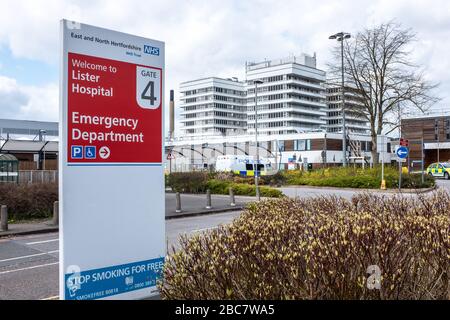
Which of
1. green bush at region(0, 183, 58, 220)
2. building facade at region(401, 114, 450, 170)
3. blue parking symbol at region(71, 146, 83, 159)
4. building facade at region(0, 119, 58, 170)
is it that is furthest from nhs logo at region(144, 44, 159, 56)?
building facade at region(401, 114, 450, 170)

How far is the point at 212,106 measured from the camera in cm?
14375

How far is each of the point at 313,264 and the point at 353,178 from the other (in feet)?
108

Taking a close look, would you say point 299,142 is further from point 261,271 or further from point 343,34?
point 261,271

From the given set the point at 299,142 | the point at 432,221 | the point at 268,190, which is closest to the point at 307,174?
the point at 268,190

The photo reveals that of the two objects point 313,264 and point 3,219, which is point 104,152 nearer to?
point 313,264

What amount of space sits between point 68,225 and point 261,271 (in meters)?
1.70

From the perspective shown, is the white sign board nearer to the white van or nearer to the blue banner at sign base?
the blue banner at sign base

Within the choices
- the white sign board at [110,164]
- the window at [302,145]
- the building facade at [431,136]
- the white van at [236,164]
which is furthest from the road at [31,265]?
the window at [302,145]

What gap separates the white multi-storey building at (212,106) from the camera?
144875 mm

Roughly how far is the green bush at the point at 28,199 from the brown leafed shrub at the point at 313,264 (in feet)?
43.8

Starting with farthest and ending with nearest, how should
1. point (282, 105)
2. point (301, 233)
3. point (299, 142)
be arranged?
point (282, 105), point (299, 142), point (301, 233)

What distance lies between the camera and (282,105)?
416 feet

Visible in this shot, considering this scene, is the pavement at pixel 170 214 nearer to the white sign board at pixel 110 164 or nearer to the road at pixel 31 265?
the road at pixel 31 265

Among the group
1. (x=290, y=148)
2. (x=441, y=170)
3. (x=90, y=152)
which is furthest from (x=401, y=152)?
(x=290, y=148)
